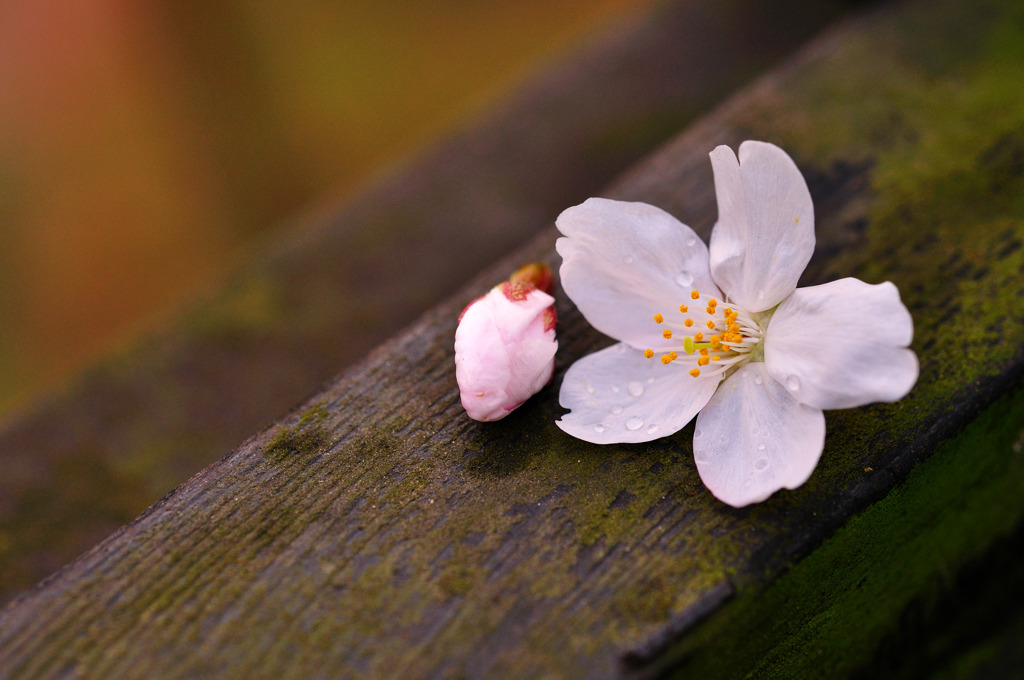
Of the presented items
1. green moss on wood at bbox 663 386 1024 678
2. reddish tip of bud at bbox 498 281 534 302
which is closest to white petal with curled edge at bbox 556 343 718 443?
reddish tip of bud at bbox 498 281 534 302

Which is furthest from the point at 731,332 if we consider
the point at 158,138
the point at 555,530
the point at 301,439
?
the point at 158,138

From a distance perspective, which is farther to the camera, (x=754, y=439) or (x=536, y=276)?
(x=536, y=276)

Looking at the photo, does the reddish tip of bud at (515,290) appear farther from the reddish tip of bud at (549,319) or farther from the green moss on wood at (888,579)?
the green moss on wood at (888,579)

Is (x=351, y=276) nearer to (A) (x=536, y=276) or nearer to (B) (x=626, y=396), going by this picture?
(A) (x=536, y=276)

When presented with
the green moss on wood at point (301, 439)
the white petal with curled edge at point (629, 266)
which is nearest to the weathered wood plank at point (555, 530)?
the green moss on wood at point (301, 439)

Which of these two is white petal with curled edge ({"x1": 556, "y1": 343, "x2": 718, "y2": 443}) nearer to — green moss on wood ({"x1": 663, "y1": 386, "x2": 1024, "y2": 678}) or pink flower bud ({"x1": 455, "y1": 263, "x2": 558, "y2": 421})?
pink flower bud ({"x1": 455, "y1": 263, "x2": 558, "y2": 421})
